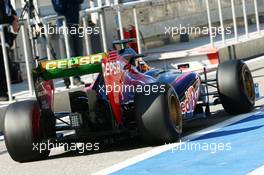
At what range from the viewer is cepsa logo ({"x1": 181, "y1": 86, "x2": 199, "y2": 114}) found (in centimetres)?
989

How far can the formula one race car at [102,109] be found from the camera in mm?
8898

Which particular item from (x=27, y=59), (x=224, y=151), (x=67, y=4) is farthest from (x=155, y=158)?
(x=67, y=4)

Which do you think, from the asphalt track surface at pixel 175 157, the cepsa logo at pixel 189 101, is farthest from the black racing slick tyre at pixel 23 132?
the cepsa logo at pixel 189 101

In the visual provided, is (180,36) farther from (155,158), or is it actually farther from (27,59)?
(155,158)

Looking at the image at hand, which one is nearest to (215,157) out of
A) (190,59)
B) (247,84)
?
(247,84)

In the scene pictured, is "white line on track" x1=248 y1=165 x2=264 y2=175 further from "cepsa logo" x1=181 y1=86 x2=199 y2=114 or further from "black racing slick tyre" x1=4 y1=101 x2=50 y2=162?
"black racing slick tyre" x1=4 y1=101 x2=50 y2=162

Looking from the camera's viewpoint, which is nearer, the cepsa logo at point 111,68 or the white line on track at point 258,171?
the white line on track at point 258,171

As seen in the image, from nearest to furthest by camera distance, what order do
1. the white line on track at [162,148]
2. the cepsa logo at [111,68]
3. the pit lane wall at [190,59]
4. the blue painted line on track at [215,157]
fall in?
the blue painted line on track at [215,157], the white line on track at [162,148], the cepsa logo at [111,68], the pit lane wall at [190,59]

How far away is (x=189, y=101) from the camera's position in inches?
398

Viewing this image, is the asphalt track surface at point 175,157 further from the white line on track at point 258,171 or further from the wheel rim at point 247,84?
the wheel rim at point 247,84

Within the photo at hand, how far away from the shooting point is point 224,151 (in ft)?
27.9

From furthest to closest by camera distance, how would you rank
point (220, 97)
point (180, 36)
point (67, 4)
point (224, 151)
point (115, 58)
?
point (180, 36) < point (67, 4) < point (220, 97) < point (115, 58) < point (224, 151)

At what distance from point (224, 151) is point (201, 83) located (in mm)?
2392

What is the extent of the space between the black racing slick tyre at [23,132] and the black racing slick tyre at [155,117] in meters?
1.07
